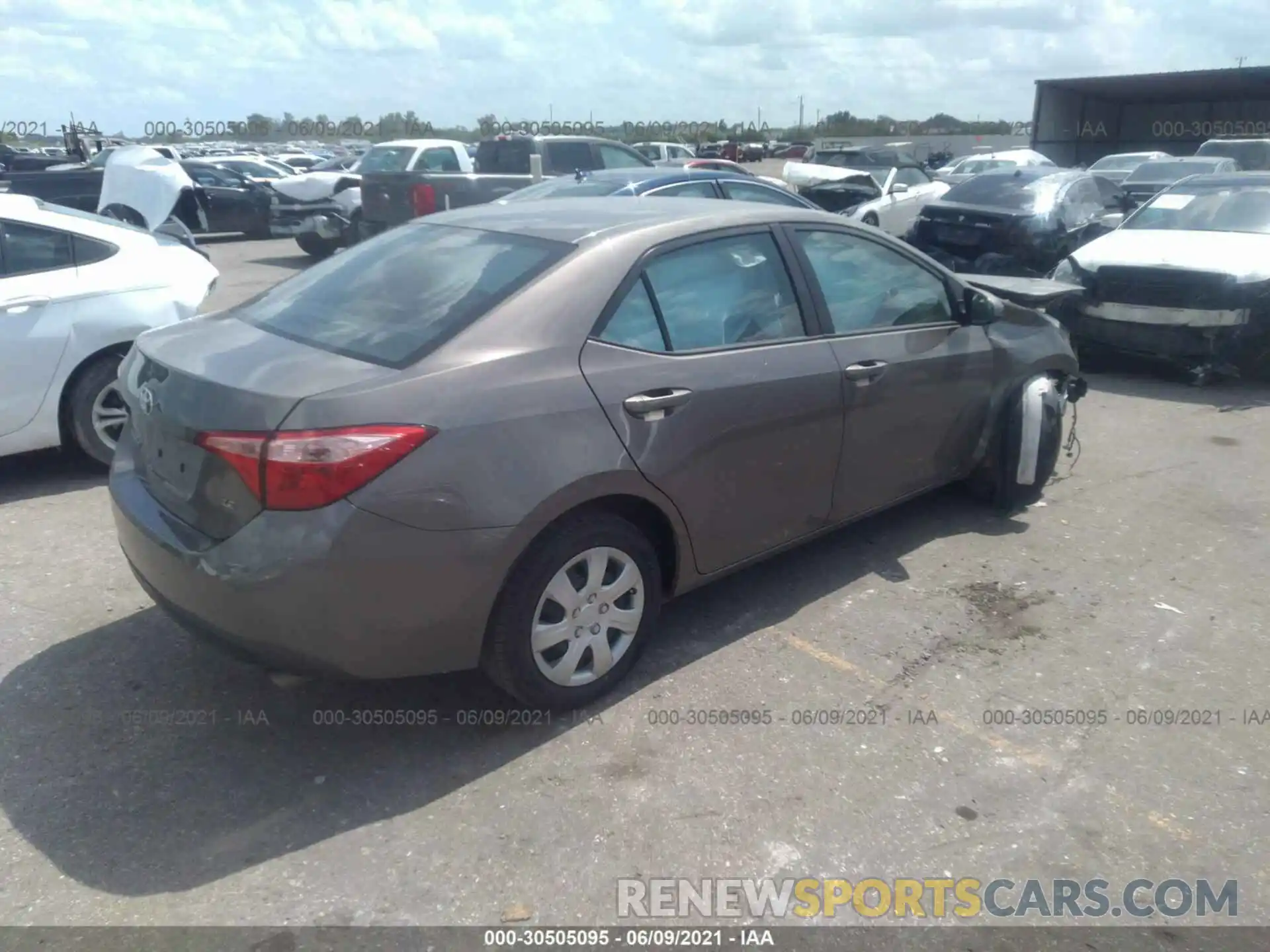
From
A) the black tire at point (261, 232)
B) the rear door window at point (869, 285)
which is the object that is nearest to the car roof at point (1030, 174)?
the rear door window at point (869, 285)

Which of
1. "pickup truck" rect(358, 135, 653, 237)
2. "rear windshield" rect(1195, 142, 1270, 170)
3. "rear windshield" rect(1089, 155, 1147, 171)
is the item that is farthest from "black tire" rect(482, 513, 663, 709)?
"rear windshield" rect(1089, 155, 1147, 171)

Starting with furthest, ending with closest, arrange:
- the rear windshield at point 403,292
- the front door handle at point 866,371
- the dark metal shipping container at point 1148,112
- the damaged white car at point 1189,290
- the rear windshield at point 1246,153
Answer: the dark metal shipping container at point 1148,112 < the rear windshield at point 1246,153 < the damaged white car at point 1189,290 < the front door handle at point 866,371 < the rear windshield at point 403,292

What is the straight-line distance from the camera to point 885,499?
4672 mm

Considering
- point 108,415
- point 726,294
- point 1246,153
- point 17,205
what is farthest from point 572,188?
point 1246,153

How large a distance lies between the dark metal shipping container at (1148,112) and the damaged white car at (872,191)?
1264cm

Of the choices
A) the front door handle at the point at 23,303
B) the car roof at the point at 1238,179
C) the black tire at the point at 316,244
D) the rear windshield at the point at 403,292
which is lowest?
the black tire at the point at 316,244

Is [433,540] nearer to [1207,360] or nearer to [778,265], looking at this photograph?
[778,265]

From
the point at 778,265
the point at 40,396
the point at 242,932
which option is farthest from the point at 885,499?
the point at 40,396

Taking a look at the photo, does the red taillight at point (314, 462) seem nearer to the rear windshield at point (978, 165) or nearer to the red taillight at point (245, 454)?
the red taillight at point (245, 454)

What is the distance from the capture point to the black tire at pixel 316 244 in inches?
605

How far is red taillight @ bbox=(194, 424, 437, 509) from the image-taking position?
2.90 meters

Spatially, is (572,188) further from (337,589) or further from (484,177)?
(337,589)

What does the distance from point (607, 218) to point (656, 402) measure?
2.85 ft

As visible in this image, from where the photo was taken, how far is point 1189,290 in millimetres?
8062
